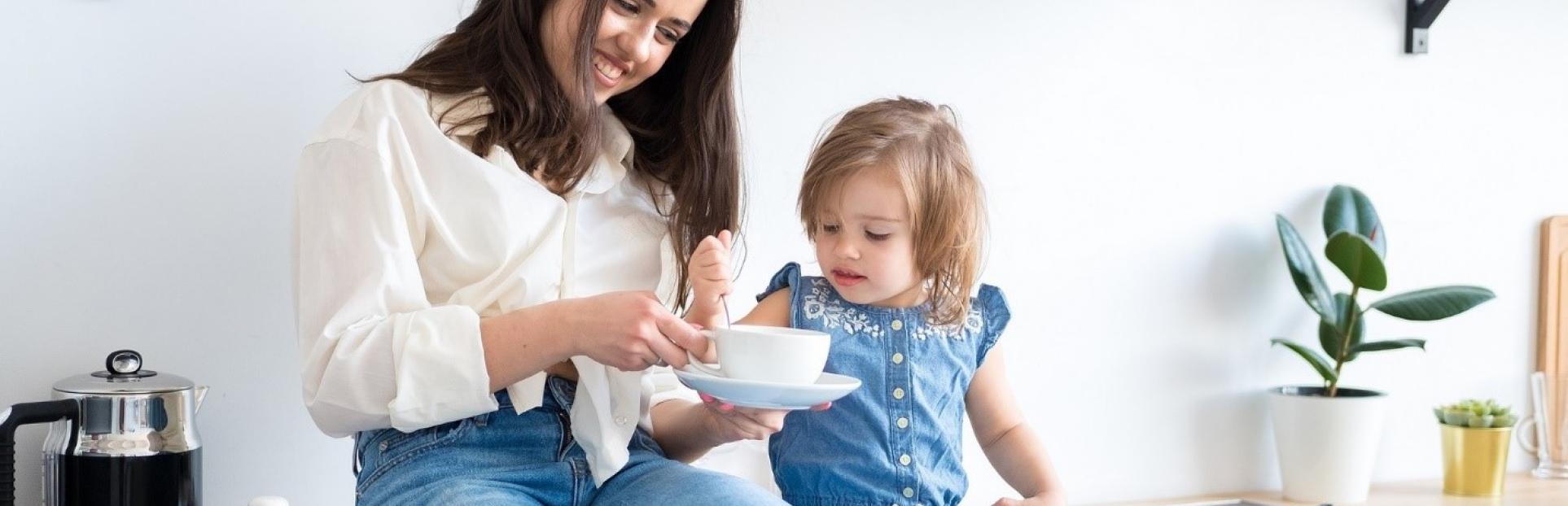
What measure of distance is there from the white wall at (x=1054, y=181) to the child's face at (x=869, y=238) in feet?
1.49

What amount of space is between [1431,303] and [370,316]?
166 centimetres

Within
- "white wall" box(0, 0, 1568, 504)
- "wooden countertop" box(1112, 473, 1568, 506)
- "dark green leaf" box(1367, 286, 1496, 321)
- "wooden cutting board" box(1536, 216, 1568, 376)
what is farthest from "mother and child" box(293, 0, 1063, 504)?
"wooden cutting board" box(1536, 216, 1568, 376)

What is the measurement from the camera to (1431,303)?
2176mm

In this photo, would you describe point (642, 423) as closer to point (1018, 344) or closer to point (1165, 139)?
point (1018, 344)

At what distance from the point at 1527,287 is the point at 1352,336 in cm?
53

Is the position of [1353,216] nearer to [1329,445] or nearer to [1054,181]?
[1329,445]

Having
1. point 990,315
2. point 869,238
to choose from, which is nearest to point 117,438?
point 869,238

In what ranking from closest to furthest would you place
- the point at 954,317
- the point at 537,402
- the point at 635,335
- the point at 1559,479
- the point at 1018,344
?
the point at 635,335 → the point at 537,402 → the point at 954,317 → the point at 1018,344 → the point at 1559,479

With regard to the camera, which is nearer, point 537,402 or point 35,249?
point 537,402

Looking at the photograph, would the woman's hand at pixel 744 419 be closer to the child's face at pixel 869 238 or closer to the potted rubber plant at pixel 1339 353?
the child's face at pixel 869 238

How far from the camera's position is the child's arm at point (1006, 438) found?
1.41 meters

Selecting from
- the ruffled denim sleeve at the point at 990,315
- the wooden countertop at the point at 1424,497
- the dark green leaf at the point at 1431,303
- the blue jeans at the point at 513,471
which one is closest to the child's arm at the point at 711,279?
the blue jeans at the point at 513,471

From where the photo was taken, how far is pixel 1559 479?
2420mm

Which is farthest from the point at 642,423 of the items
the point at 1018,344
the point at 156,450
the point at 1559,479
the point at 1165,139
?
the point at 1559,479
